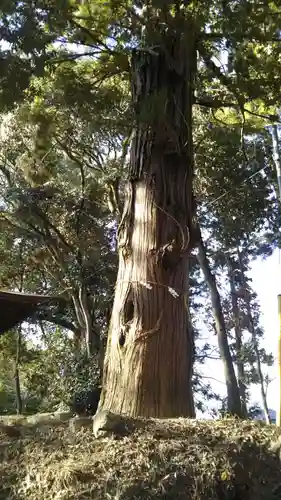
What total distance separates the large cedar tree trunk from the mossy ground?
57cm

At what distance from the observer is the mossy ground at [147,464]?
3094 millimetres

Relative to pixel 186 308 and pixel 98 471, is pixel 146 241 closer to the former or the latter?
pixel 186 308

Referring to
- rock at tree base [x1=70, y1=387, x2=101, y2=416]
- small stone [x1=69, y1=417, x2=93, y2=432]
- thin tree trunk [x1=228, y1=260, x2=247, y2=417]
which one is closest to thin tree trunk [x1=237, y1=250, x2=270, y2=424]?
thin tree trunk [x1=228, y1=260, x2=247, y2=417]

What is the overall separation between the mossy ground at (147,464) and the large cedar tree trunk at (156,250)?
57 cm

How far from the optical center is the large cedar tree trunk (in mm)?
4320

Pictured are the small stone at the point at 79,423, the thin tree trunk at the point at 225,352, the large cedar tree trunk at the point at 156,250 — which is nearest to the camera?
the small stone at the point at 79,423

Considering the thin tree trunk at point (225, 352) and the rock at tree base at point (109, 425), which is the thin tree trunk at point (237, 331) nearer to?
the thin tree trunk at point (225, 352)

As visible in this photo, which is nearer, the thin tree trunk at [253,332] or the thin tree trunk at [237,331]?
the thin tree trunk at [253,332]

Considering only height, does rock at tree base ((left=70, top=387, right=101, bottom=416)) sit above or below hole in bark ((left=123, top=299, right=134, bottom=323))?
below

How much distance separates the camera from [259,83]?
5965 millimetres

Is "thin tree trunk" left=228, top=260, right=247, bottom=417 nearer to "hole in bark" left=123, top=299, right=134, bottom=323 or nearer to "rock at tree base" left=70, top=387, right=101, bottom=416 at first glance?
"rock at tree base" left=70, top=387, right=101, bottom=416

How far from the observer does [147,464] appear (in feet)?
10.6

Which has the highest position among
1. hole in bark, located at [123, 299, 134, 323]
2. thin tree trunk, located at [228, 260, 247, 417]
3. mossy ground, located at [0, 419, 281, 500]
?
thin tree trunk, located at [228, 260, 247, 417]

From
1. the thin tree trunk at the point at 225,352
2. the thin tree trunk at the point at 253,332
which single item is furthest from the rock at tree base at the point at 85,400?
the thin tree trunk at the point at 253,332
